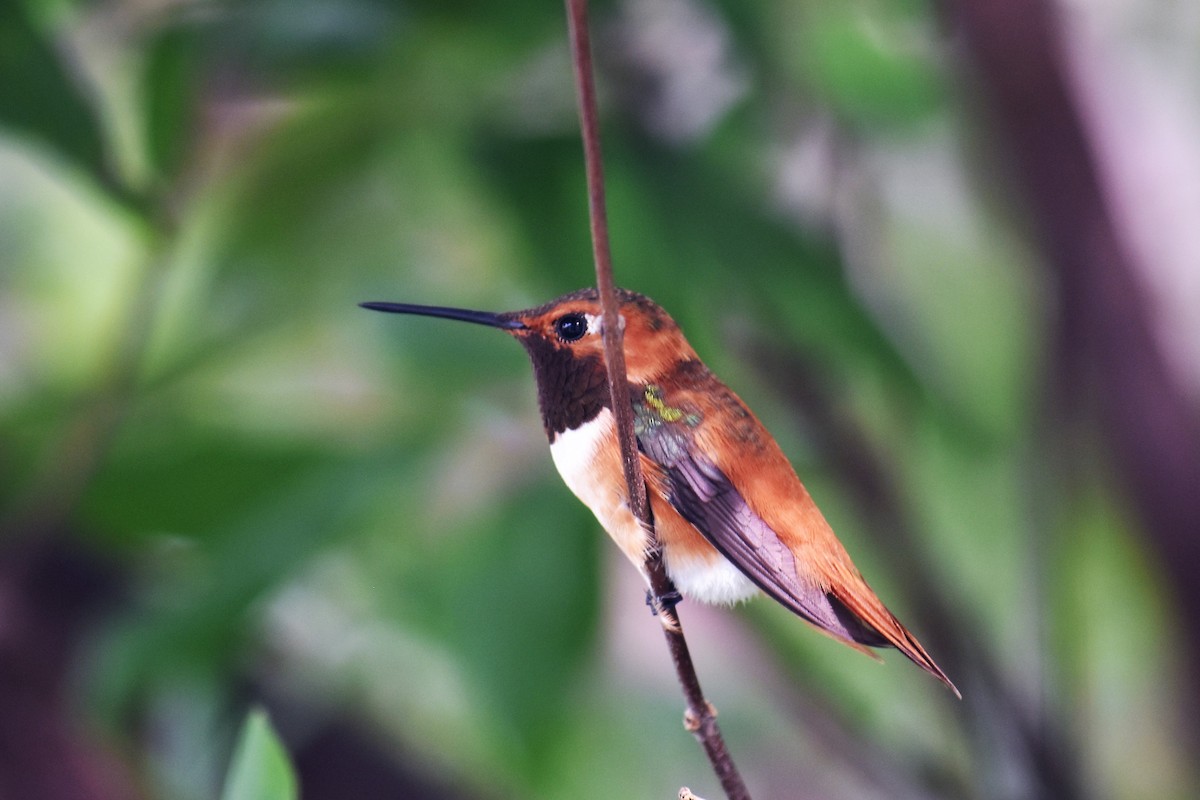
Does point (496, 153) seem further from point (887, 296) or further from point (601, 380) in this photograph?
point (601, 380)

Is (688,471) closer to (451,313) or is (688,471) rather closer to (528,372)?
(451,313)

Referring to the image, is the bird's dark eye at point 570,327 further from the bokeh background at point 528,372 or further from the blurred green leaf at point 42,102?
the blurred green leaf at point 42,102

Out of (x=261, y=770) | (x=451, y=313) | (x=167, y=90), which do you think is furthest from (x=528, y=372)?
(x=451, y=313)

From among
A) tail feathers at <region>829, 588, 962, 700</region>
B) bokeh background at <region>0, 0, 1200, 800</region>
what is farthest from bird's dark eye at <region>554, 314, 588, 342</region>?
bokeh background at <region>0, 0, 1200, 800</region>

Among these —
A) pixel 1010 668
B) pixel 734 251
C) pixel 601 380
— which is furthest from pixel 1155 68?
pixel 601 380

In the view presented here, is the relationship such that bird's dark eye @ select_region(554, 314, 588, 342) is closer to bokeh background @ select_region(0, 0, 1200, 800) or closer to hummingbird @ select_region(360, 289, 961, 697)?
hummingbird @ select_region(360, 289, 961, 697)

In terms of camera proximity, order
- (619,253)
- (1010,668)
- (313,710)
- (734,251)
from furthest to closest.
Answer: (1010,668) → (313,710) → (734,251) → (619,253)
